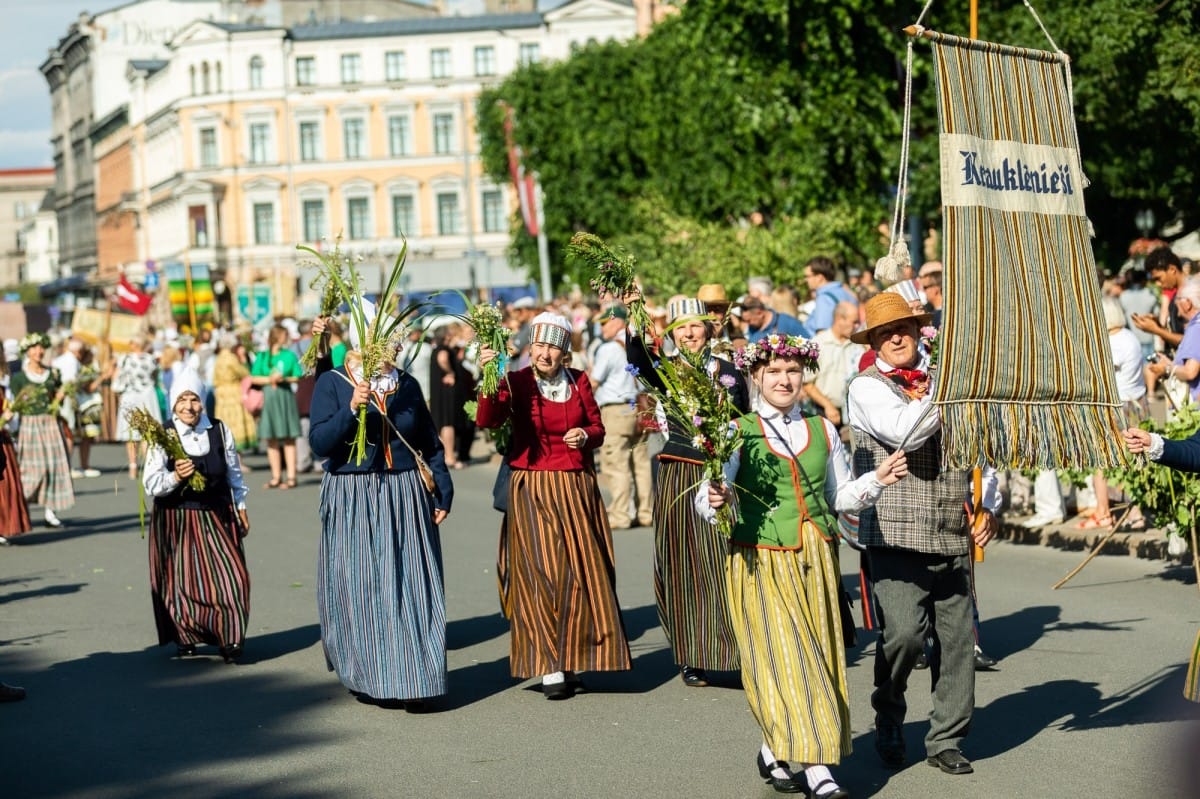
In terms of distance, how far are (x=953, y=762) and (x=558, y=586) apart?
2.51 meters

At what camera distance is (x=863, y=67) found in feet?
95.5

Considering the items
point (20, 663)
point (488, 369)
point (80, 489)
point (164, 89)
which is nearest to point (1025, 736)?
point (488, 369)

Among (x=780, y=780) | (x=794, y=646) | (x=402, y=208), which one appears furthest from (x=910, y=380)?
(x=402, y=208)

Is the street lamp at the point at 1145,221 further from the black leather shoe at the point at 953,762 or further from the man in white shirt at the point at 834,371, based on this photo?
the black leather shoe at the point at 953,762

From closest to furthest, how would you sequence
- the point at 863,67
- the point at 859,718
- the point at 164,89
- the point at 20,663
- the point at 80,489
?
the point at 859,718 → the point at 20,663 → the point at 80,489 → the point at 863,67 → the point at 164,89

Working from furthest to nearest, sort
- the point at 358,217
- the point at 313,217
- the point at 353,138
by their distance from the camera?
the point at 358,217 < the point at 313,217 < the point at 353,138

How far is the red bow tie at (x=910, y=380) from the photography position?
23.4ft

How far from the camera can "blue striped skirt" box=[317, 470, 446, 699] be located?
8.76m

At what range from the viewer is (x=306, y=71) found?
93625 millimetres

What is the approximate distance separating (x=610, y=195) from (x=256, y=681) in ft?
161

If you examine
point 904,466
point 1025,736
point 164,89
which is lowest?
point 1025,736

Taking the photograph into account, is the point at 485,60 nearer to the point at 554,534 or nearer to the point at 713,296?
the point at 713,296

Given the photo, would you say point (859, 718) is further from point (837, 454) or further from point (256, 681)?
point (256, 681)

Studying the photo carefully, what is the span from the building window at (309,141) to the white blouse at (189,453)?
86.2m
